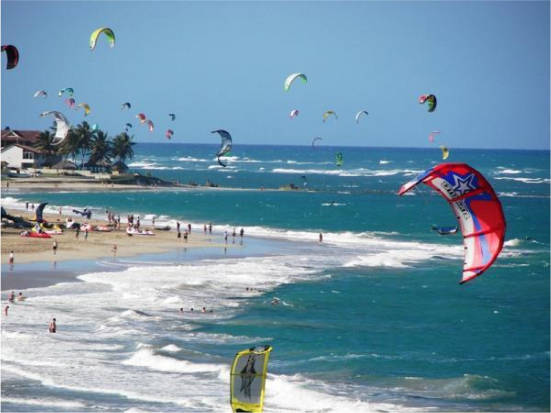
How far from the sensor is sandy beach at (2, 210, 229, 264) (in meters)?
36.9

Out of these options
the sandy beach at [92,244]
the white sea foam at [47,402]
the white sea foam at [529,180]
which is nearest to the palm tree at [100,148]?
the sandy beach at [92,244]

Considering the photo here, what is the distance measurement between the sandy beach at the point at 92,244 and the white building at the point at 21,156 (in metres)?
35.8

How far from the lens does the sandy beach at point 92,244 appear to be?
36906 millimetres

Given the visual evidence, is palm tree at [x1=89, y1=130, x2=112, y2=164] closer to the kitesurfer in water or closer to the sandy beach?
the sandy beach

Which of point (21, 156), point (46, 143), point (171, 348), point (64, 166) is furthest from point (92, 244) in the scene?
point (64, 166)

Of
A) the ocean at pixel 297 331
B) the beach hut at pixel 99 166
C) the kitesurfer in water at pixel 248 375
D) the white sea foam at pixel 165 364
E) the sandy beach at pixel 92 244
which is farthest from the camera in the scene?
the beach hut at pixel 99 166

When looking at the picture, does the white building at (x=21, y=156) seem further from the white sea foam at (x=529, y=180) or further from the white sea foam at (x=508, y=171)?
the white sea foam at (x=508, y=171)

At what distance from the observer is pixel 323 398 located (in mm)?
19219

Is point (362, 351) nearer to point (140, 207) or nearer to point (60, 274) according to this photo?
point (60, 274)

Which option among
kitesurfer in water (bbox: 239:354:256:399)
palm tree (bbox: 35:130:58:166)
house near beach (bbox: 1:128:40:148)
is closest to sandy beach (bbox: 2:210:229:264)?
kitesurfer in water (bbox: 239:354:256:399)

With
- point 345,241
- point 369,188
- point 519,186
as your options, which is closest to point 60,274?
point 345,241

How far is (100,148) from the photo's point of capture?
3376 inches

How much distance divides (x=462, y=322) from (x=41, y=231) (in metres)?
21.3

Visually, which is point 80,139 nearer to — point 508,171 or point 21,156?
point 21,156
